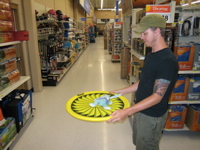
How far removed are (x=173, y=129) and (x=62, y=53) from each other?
→ 5.32 meters

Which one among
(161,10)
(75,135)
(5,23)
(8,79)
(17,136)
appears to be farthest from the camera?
(75,135)

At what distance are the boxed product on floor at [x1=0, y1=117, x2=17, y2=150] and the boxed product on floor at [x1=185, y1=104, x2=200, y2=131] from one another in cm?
278

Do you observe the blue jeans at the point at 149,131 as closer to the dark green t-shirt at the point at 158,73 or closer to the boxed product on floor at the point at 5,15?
the dark green t-shirt at the point at 158,73

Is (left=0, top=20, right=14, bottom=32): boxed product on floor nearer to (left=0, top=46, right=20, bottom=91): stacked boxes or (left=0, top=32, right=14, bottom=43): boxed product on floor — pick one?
(left=0, top=32, right=14, bottom=43): boxed product on floor

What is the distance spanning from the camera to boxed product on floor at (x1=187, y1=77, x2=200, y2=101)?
8.20 feet

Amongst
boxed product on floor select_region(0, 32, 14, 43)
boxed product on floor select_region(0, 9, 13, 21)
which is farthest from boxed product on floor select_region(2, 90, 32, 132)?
boxed product on floor select_region(0, 9, 13, 21)

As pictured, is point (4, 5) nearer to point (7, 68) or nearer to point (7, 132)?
point (7, 68)

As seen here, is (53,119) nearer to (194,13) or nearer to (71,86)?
(71,86)

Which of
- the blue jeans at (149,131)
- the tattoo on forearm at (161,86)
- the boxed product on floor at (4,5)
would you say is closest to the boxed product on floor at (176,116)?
the blue jeans at (149,131)

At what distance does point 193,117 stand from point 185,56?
3.22 feet

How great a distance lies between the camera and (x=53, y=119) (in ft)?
10.8

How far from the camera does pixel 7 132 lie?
7.64ft

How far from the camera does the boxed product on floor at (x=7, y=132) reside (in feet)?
7.25

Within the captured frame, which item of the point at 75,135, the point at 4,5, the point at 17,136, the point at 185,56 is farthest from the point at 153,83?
the point at 17,136
